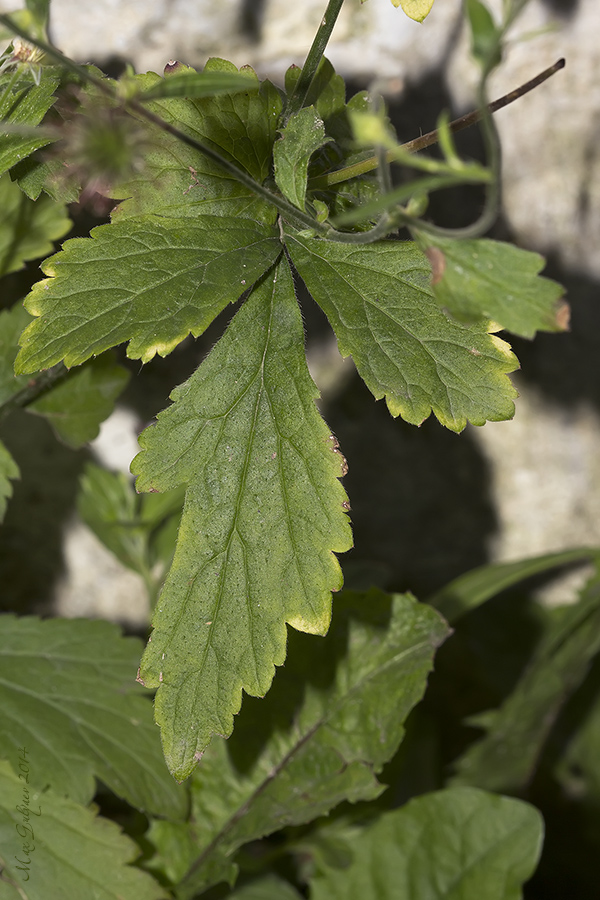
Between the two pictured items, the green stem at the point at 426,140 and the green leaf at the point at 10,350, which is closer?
the green stem at the point at 426,140

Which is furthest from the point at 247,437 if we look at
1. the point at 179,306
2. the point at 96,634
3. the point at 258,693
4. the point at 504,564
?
the point at 504,564

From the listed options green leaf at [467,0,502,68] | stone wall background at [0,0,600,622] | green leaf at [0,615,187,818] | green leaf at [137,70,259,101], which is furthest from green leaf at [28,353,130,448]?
green leaf at [467,0,502,68]

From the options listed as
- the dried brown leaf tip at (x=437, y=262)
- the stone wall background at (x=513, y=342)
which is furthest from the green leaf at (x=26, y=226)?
the dried brown leaf tip at (x=437, y=262)

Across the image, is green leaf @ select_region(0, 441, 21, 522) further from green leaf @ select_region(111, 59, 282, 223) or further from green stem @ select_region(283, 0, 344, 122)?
green stem @ select_region(283, 0, 344, 122)

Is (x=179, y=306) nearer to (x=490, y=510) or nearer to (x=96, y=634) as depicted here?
(x=96, y=634)

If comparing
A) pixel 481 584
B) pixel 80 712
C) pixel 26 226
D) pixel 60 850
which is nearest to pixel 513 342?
pixel 481 584

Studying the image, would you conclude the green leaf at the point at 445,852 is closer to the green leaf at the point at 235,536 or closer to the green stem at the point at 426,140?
the green leaf at the point at 235,536
